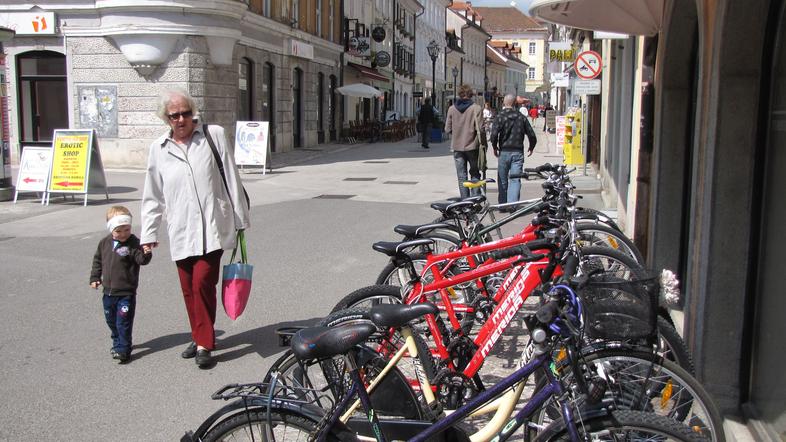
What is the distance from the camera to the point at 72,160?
527 inches

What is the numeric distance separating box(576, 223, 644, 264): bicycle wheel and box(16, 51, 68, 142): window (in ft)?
61.0

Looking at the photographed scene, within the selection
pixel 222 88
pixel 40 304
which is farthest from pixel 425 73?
pixel 40 304

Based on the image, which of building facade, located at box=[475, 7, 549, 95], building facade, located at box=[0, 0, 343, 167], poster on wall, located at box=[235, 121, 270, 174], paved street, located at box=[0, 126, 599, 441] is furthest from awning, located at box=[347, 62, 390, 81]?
building facade, located at box=[475, 7, 549, 95]

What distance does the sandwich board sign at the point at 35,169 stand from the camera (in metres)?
13.6

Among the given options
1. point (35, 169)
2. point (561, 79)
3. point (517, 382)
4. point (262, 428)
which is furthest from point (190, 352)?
point (561, 79)

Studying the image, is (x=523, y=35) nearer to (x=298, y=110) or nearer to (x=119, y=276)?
(x=298, y=110)

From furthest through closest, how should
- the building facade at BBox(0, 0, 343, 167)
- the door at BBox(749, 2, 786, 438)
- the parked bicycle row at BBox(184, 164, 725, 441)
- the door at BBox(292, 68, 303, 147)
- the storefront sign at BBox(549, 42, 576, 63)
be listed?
the door at BBox(292, 68, 303, 147) → the storefront sign at BBox(549, 42, 576, 63) → the building facade at BBox(0, 0, 343, 167) → the door at BBox(749, 2, 786, 438) → the parked bicycle row at BBox(184, 164, 725, 441)

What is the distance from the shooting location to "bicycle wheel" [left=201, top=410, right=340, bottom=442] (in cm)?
289

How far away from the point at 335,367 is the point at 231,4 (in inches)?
740

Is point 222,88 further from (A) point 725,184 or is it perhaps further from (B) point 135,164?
(A) point 725,184

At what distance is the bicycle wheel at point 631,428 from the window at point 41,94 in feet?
69.5

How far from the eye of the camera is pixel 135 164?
2053cm

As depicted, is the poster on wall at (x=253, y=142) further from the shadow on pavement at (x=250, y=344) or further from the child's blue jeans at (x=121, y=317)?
the child's blue jeans at (x=121, y=317)

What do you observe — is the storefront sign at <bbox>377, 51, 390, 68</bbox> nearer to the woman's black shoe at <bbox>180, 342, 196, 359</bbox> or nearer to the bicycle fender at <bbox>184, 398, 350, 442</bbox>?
the woman's black shoe at <bbox>180, 342, 196, 359</bbox>
